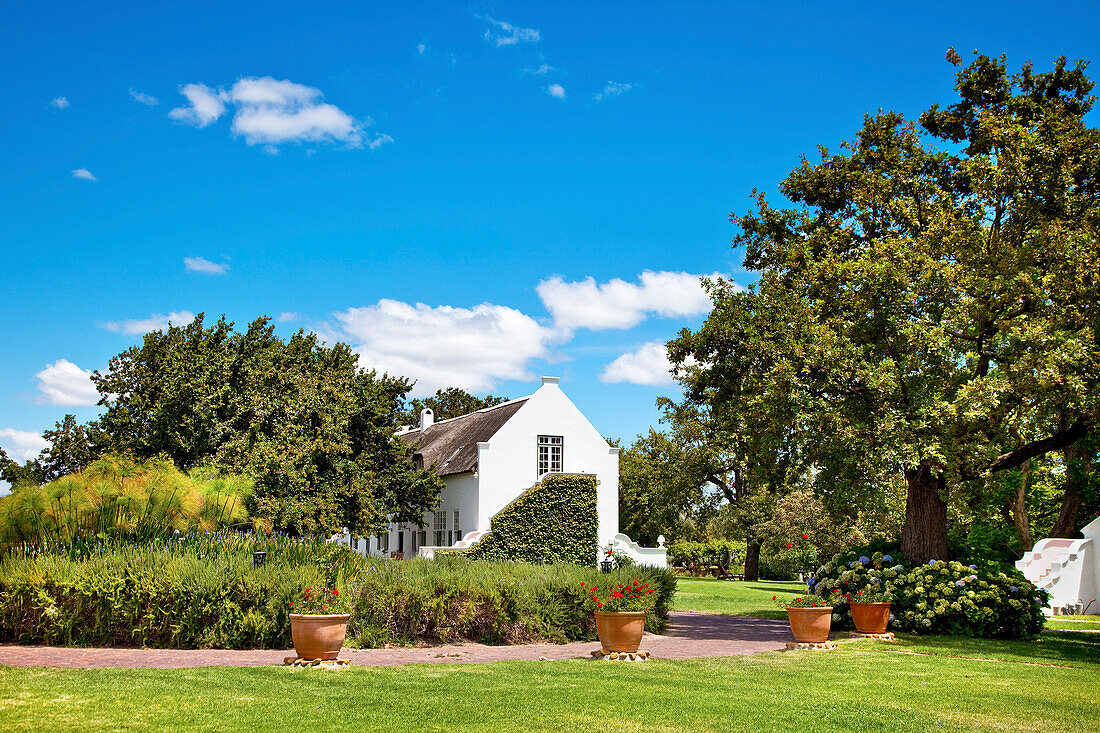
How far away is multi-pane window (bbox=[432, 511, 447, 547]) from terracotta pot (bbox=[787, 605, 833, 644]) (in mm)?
26109

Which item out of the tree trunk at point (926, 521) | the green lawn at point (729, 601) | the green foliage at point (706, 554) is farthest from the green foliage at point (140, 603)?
the green foliage at point (706, 554)

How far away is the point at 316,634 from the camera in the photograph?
12156 mm

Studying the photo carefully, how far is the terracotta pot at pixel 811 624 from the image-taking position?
16.0m

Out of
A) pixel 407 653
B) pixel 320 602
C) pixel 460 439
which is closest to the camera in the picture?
pixel 320 602

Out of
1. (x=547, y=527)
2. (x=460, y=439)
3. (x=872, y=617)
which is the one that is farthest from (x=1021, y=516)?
(x=460, y=439)

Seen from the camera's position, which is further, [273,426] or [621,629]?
[273,426]

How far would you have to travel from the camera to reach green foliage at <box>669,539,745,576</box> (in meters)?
54.2

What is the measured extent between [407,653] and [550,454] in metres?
24.6

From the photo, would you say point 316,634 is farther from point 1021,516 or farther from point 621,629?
point 1021,516

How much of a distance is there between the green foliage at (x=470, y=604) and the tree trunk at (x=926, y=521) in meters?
7.37

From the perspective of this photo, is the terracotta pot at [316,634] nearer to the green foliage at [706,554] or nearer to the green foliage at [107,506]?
the green foliage at [107,506]

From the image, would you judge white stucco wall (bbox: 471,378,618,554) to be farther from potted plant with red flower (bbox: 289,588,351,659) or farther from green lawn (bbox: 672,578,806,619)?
potted plant with red flower (bbox: 289,588,351,659)

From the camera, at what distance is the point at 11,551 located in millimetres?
15445

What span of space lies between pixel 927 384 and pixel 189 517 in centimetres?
1600
